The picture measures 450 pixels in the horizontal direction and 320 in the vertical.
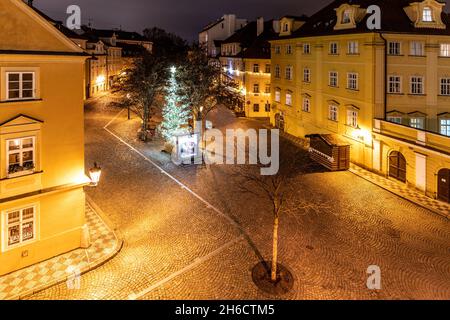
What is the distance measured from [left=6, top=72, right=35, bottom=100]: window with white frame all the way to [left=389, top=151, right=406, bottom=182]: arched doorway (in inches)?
948

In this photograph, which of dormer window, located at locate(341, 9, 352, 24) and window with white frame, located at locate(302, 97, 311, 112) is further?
window with white frame, located at locate(302, 97, 311, 112)

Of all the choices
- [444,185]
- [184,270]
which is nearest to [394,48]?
[444,185]

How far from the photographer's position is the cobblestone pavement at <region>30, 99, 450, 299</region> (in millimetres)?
13781

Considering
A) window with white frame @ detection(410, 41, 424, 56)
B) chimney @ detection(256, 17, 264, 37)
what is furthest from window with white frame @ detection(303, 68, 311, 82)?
chimney @ detection(256, 17, 264, 37)

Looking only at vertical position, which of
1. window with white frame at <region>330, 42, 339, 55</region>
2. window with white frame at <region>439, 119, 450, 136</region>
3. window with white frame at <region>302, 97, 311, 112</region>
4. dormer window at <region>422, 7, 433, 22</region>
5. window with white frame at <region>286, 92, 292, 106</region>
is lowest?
window with white frame at <region>439, 119, 450, 136</region>

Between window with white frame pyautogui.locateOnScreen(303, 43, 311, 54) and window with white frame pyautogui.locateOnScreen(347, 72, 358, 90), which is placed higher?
window with white frame pyautogui.locateOnScreen(303, 43, 311, 54)

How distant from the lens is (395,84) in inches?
1128

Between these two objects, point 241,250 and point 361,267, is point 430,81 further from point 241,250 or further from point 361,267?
point 241,250

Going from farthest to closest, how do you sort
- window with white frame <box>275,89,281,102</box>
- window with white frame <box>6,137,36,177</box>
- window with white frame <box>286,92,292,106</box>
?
window with white frame <box>275,89,281,102</box>, window with white frame <box>286,92,292,106</box>, window with white frame <box>6,137,36,177</box>

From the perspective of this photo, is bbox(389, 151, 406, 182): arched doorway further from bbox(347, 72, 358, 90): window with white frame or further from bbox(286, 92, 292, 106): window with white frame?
bbox(286, 92, 292, 106): window with white frame

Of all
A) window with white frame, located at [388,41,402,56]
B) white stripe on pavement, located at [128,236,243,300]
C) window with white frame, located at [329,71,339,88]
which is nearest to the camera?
white stripe on pavement, located at [128,236,243,300]

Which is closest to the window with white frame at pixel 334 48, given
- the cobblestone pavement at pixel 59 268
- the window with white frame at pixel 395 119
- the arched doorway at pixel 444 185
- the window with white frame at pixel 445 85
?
the window with white frame at pixel 395 119

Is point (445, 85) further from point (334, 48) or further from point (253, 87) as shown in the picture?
point (253, 87)

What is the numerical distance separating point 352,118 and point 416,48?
23.5 ft
